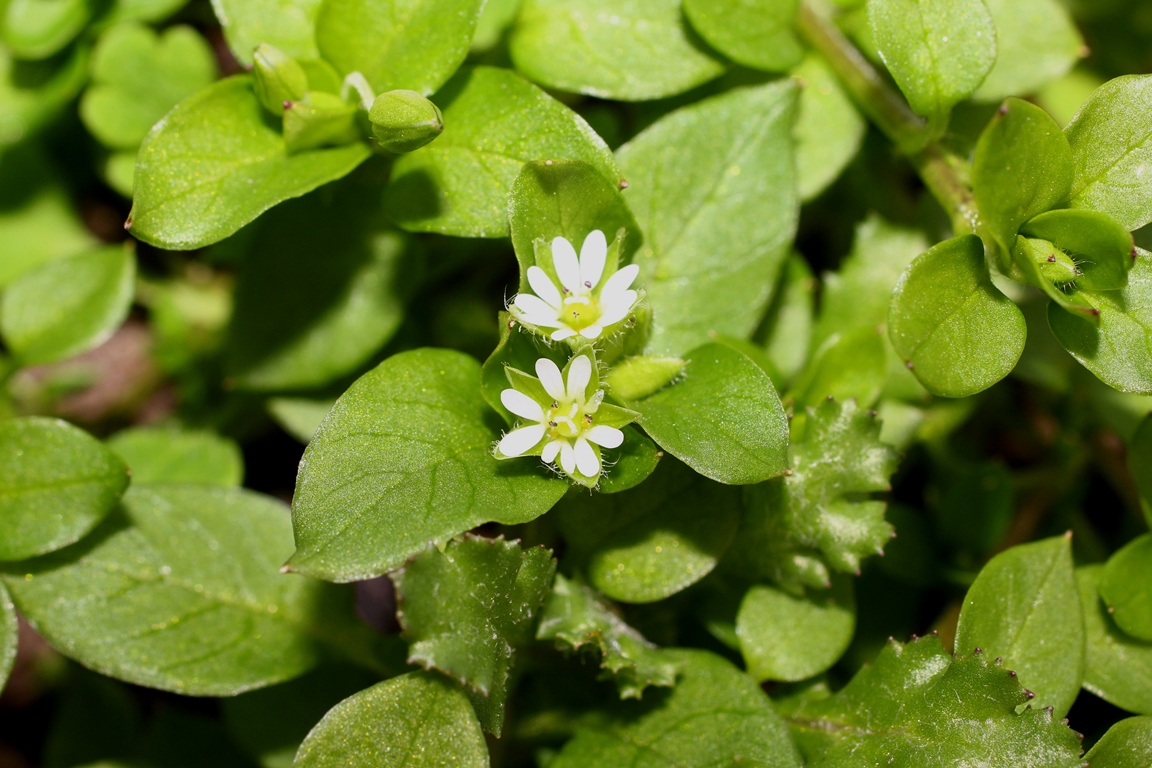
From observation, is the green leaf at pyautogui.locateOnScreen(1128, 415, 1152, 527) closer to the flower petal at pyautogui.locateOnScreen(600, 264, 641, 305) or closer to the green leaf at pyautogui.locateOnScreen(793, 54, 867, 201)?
the green leaf at pyautogui.locateOnScreen(793, 54, 867, 201)

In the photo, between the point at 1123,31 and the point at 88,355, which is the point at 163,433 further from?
the point at 1123,31

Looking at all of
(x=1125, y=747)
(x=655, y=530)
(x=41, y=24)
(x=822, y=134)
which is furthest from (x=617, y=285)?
(x=41, y=24)

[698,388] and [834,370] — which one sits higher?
[698,388]

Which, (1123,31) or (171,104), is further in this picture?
(1123,31)

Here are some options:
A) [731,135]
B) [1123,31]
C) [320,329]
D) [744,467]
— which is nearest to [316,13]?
[320,329]

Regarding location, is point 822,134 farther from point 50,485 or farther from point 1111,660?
point 50,485

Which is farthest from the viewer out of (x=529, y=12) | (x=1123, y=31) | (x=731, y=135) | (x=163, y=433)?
(x=1123, y=31)

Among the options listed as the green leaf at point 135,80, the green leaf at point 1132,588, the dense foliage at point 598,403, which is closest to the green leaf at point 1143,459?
the dense foliage at point 598,403
